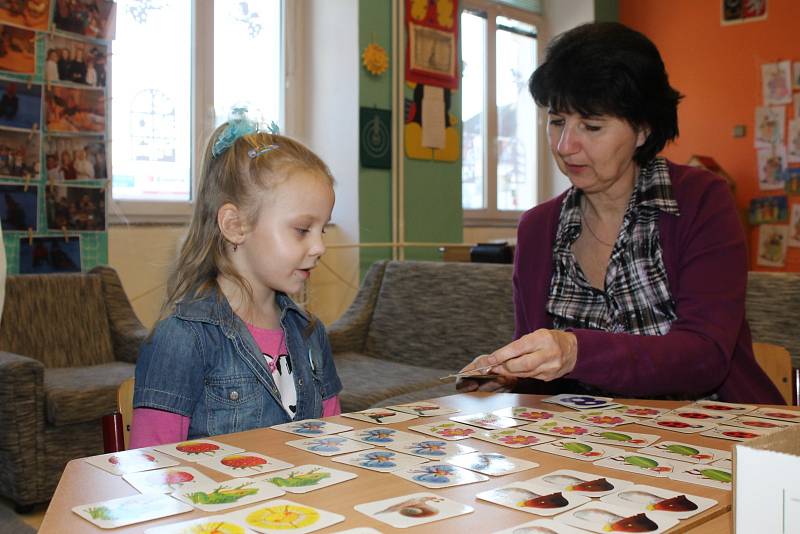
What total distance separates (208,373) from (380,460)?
497 mm

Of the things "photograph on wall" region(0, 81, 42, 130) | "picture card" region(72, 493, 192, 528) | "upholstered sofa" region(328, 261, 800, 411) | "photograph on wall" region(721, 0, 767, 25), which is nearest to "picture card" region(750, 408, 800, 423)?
"picture card" region(72, 493, 192, 528)

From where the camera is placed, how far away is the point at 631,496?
2.73 feet

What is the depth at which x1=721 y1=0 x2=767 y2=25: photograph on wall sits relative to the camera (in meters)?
5.49

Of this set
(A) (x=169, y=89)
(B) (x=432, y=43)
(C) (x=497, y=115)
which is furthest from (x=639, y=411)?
(C) (x=497, y=115)

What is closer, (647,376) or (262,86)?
(647,376)

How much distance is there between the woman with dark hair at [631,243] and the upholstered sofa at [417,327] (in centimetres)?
100

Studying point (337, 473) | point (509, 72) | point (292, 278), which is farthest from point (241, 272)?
point (509, 72)

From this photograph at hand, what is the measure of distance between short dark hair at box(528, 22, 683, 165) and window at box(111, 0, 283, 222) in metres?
2.47

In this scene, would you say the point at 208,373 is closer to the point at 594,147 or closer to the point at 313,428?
the point at 313,428

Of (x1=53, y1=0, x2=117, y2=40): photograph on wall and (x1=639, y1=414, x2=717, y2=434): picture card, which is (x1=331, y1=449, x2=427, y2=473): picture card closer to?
(x1=639, y1=414, x2=717, y2=434): picture card

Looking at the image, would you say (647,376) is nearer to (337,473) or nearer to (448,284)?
(337,473)

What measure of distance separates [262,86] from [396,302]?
161 cm

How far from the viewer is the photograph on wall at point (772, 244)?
17.5 feet

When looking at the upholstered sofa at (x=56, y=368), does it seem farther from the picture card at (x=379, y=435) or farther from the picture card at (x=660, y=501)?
the picture card at (x=660, y=501)
